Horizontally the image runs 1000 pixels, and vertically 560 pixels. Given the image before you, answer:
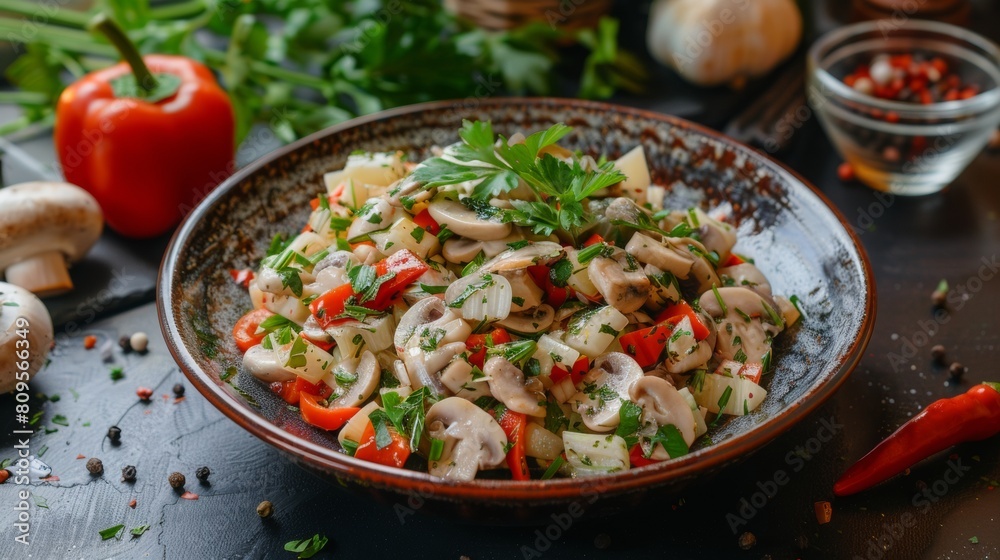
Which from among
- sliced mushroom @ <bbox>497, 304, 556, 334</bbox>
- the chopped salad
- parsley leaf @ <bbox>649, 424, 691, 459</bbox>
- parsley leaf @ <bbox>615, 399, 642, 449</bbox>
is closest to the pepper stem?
the chopped salad

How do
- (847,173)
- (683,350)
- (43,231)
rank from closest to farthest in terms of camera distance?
(683,350) < (43,231) < (847,173)

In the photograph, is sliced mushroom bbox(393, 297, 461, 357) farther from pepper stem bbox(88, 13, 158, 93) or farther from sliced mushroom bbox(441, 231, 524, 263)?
pepper stem bbox(88, 13, 158, 93)

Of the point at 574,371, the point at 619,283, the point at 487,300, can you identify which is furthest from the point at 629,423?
the point at 487,300

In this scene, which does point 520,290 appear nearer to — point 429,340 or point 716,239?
point 429,340

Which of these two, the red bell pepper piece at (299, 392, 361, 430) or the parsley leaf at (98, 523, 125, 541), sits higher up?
the red bell pepper piece at (299, 392, 361, 430)

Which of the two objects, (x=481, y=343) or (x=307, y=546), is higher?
(x=481, y=343)
